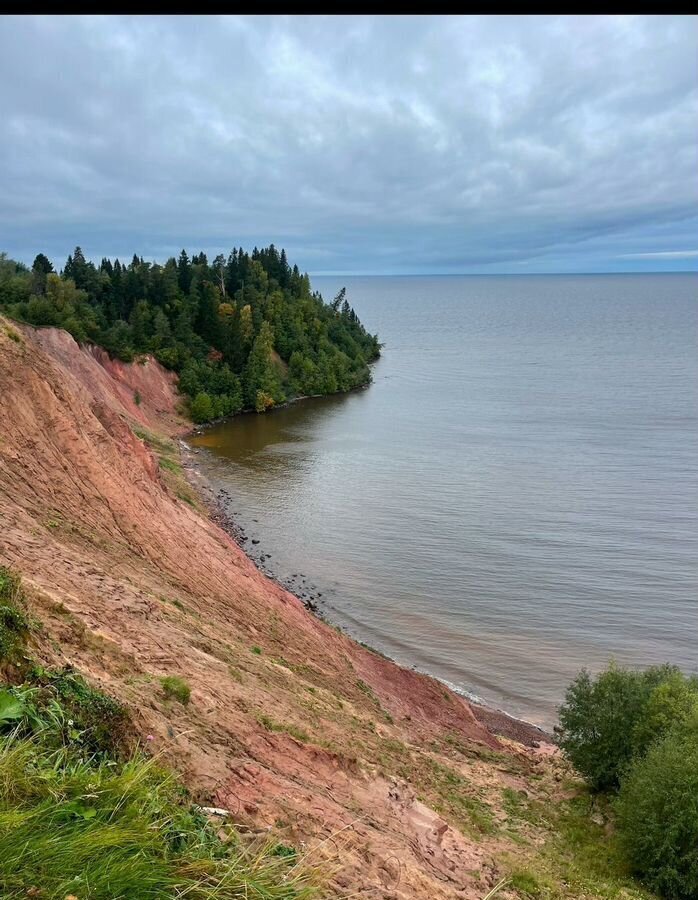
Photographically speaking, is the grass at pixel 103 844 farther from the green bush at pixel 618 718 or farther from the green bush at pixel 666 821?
the green bush at pixel 618 718

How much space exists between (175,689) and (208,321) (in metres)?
66.6

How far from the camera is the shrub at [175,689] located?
387 inches

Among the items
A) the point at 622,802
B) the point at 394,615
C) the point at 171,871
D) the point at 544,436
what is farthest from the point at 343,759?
the point at 544,436

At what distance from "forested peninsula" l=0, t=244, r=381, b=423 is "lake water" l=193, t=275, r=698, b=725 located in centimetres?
556

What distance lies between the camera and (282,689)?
14.1 m

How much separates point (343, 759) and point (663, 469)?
38.6m

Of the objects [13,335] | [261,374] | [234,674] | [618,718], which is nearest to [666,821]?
[618,718]

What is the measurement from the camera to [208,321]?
71875 mm

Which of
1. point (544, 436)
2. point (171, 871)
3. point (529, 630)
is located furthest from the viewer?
point (544, 436)

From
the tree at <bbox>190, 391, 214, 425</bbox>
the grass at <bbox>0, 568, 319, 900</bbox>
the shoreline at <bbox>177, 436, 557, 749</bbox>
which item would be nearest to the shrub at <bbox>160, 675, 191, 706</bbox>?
the grass at <bbox>0, 568, 319, 900</bbox>

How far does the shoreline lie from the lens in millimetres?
20078

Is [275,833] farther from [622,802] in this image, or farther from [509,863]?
[622,802]

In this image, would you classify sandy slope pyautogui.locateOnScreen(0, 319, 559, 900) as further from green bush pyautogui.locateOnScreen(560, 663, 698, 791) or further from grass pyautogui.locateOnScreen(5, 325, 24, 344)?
green bush pyautogui.locateOnScreen(560, 663, 698, 791)

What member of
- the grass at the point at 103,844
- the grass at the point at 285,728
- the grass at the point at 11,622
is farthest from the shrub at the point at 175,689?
the grass at the point at 103,844
